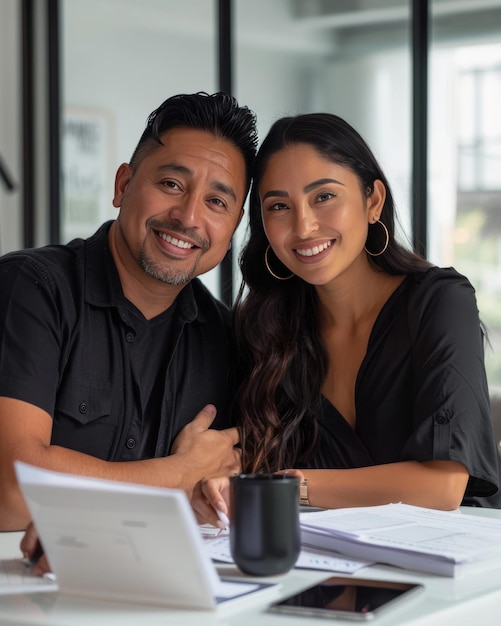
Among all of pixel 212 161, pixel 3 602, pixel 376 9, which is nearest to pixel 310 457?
pixel 212 161

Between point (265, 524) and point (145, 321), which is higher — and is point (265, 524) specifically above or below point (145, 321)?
below

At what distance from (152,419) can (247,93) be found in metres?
2.83

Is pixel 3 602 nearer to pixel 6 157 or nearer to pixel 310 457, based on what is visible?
pixel 310 457

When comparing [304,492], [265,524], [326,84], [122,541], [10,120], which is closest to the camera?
[122,541]

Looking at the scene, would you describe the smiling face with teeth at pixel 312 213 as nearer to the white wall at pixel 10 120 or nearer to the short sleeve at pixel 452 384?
the short sleeve at pixel 452 384

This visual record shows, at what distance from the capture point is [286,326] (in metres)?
2.24

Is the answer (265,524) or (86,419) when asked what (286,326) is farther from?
(265,524)

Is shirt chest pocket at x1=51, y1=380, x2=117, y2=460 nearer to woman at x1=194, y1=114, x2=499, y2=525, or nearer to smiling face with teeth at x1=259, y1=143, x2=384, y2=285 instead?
woman at x1=194, y1=114, x2=499, y2=525

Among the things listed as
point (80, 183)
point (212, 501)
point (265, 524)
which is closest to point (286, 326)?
point (212, 501)

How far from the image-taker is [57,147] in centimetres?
529

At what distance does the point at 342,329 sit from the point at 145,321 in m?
0.43

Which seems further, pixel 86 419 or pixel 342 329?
pixel 342 329

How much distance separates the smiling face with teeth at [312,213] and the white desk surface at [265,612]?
98cm

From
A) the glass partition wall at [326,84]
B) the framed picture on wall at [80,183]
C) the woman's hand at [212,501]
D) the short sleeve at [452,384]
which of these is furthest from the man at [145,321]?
the framed picture on wall at [80,183]
